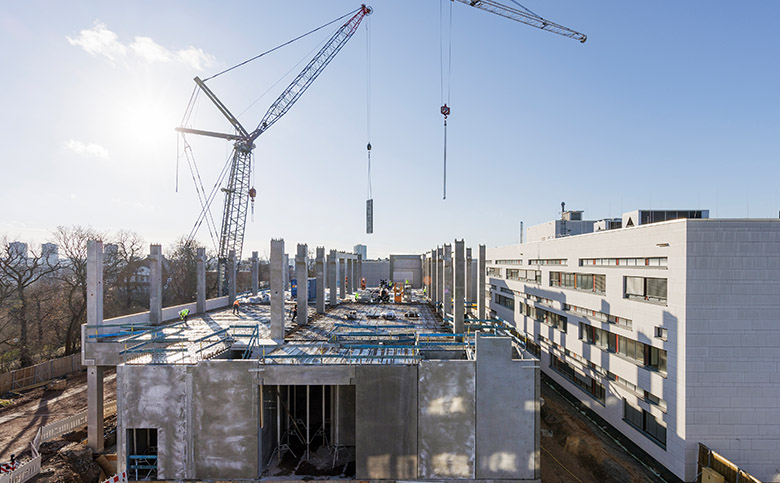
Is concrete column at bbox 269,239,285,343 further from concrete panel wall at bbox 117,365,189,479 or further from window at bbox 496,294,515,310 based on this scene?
window at bbox 496,294,515,310

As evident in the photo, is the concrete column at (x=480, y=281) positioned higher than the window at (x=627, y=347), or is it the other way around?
the concrete column at (x=480, y=281)

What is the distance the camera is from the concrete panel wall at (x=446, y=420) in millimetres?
14617

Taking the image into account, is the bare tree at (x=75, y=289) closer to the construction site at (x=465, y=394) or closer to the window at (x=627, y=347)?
the construction site at (x=465, y=394)

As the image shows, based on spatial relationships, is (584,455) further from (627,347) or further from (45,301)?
(45,301)

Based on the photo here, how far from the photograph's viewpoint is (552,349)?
29.7 metres

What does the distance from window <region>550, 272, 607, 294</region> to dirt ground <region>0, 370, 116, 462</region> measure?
38.5 m

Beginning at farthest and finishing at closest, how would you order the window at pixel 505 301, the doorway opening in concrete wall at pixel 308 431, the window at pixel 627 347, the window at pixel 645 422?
1. the window at pixel 505 301
2. the window at pixel 627 347
3. the window at pixel 645 422
4. the doorway opening in concrete wall at pixel 308 431

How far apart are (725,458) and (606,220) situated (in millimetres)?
23901

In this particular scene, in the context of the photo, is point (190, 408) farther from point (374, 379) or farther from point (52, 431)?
point (52, 431)

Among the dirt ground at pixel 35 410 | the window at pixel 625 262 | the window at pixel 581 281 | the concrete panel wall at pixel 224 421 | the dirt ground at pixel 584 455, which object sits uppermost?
the window at pixel 625 262

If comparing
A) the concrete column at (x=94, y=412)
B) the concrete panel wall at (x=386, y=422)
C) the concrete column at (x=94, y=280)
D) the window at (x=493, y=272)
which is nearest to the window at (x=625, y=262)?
the concrete panel wall at (x=386, y=422)

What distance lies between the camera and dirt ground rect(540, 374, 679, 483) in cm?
1739

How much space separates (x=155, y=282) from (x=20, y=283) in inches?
1061

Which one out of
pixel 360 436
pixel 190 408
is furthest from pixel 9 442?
pixel 360 436
